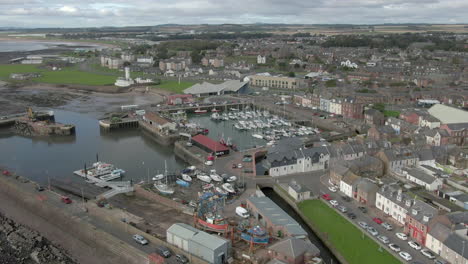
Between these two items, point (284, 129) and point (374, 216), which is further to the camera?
point (284, 129)

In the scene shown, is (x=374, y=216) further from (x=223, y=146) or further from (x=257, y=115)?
(x=257, y=115)

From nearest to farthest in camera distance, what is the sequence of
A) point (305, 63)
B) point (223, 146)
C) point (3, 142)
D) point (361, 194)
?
point (361, 194) → point (223, 146) → point (3, 142) → point (305, 63)

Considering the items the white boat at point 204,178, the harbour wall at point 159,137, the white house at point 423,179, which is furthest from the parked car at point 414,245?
the harbour wall at point 159,137

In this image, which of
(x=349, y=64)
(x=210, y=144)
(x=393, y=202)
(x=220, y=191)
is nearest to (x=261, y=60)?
(x=349, y=64)

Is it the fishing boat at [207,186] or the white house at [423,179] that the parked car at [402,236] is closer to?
the white house at [423,179]

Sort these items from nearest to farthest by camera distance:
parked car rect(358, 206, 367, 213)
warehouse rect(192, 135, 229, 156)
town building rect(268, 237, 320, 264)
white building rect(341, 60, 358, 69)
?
town building rect(268, 237, 320, 264) < parked car rect(358, 206, 367, 213) < warehouse rect(192, 135, 229, 156) < white building rect(341, 60, 358, 69)

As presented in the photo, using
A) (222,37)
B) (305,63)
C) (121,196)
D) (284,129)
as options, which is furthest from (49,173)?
(222,37)

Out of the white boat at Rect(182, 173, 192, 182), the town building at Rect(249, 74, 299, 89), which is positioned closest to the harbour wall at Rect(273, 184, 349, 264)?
the white boat at Rect(182, 173, 192, 182)

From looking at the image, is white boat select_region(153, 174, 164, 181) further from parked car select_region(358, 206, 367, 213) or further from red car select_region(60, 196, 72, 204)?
parked car select_region(358, 206, 367, 213)
